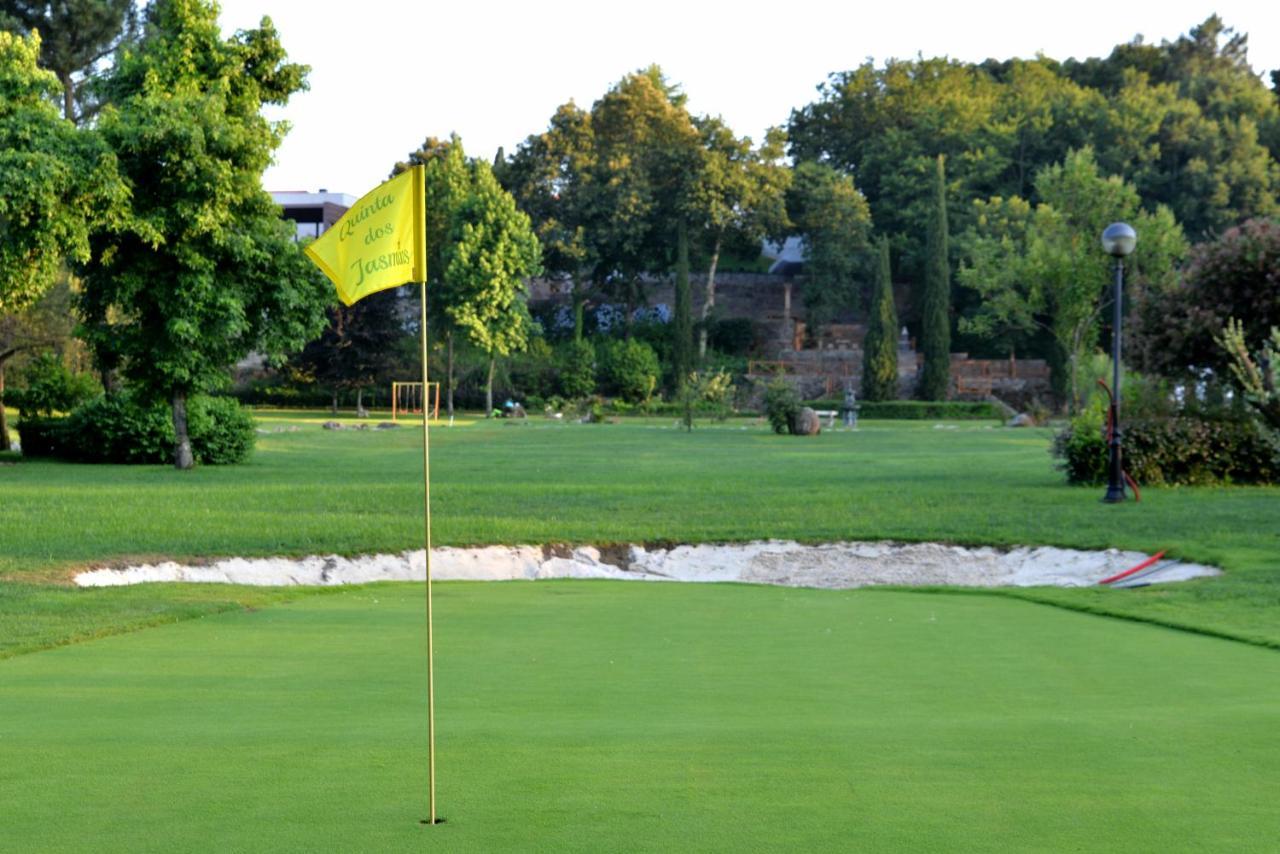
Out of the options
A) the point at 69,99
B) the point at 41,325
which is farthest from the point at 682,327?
the point at 41,325

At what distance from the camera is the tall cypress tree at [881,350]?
7144 cm

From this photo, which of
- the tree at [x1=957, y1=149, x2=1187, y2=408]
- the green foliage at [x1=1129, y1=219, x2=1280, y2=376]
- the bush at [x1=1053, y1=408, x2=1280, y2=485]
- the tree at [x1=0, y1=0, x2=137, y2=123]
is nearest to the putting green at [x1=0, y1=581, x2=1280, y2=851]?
the bush at [x1=1053, y1=408, x2=1280, y2=485]

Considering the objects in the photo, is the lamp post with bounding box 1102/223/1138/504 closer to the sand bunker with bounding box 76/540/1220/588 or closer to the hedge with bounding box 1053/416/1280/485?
the hedge with bounding box 1053/416/1280/485

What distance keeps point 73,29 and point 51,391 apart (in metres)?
23.0

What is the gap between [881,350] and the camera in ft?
235

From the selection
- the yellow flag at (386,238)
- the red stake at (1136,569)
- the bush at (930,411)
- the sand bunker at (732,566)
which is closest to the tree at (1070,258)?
the bush at (930,411)

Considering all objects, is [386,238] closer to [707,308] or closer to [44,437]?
[44,437]

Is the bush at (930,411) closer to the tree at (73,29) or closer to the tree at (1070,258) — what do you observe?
the tree at (1070,258)

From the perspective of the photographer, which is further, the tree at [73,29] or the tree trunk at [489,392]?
the tree trunk at [489,392]

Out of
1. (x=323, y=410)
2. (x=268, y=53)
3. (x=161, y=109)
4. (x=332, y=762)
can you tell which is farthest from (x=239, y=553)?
(x=323, y=410)

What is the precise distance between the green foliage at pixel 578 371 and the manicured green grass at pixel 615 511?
118 feet

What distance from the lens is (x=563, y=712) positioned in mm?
7223

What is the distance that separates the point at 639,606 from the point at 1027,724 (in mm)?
5905

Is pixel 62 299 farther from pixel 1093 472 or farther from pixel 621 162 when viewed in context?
pixel 621 162
